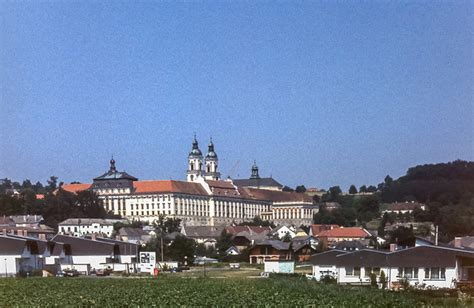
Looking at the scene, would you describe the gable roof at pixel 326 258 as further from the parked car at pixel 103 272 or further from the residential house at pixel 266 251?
the residential house at pixel 266 251

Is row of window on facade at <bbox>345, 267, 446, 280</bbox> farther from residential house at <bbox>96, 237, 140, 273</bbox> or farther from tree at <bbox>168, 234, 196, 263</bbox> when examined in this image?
tree at <bbox>168, 234, 196, 263</bbox>

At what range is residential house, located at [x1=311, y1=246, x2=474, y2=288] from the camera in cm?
4994

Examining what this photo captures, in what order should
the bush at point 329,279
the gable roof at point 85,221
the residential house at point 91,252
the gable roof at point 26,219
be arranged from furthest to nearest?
the gable roof at point 85,221 → the gable roof at point 26,219 → the residential house at point 91,252 → the bush at point 329,279

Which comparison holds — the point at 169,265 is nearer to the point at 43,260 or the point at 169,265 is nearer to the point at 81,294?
the point at 43,260

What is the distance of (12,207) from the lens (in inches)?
6658

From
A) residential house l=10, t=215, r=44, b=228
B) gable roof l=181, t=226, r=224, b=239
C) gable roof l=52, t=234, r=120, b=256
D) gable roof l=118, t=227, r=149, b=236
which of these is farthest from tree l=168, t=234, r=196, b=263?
gable roof l=181, t=226, r=224, b=239

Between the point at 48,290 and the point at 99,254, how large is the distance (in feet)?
134

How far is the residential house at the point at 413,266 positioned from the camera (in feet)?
164

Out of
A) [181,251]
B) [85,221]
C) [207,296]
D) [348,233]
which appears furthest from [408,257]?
[85,221]

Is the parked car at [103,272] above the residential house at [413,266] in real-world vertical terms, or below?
below

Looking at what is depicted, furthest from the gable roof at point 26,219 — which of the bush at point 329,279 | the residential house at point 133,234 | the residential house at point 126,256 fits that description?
the bush at point 329,279

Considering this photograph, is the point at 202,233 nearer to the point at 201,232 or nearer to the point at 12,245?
the point at 201,232

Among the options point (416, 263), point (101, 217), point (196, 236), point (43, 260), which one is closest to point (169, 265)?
point (43, 260)

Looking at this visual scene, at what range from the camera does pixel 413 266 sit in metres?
51.4
